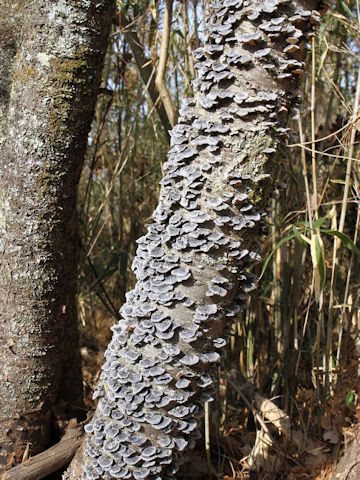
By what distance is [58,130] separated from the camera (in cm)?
110

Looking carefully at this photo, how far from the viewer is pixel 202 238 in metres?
0.93

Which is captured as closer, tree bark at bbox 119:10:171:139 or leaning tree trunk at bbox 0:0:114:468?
leaning tree trunk at bbox 0:0:114:468

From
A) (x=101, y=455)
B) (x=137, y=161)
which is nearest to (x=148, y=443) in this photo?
(x=101, y=455)

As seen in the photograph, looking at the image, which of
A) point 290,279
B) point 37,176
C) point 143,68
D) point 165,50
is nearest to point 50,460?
point 37,176

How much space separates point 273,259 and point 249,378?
0.49 meters

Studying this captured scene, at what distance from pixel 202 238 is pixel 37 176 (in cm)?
46

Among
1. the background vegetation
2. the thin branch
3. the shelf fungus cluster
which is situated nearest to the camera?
the shelf fungus cluster

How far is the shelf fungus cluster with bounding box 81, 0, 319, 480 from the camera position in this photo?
89 cm

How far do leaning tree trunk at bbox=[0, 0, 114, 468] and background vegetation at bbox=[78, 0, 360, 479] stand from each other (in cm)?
21

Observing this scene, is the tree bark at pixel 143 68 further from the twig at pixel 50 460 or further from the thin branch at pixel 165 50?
the twig at pixel 50 460

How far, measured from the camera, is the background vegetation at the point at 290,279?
141cm

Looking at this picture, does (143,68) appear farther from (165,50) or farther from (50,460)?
(50,460)

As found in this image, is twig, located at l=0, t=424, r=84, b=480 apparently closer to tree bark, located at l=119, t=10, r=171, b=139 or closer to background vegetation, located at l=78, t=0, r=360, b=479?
background vegetation, located at l=78, t=0, r=360, b=479

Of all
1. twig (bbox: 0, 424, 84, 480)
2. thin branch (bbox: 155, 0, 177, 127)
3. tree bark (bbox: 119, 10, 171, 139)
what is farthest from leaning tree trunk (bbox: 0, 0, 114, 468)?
tree bark (bbox: 119, 10, 171, 139)
